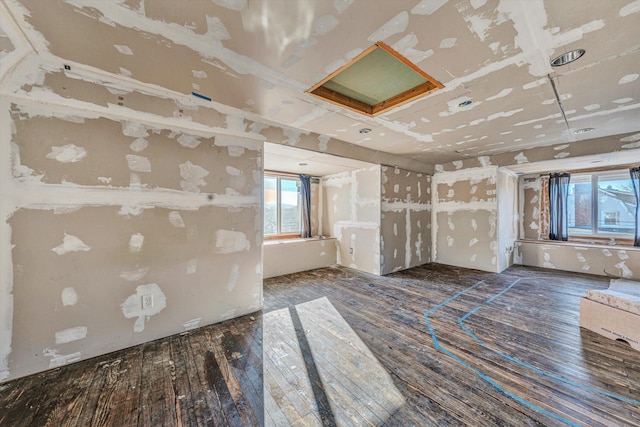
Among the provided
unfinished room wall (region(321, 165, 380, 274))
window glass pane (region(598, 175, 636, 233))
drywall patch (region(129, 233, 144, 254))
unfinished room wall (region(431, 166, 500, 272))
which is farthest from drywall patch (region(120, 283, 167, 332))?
window glass pane (region(598, 175, 636, 233))

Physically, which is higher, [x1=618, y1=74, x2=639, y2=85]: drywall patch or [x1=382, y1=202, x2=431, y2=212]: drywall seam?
[x1=618, y1=74, x2=639, y2=85]: drywall patch

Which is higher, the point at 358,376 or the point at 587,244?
the point at 587,244

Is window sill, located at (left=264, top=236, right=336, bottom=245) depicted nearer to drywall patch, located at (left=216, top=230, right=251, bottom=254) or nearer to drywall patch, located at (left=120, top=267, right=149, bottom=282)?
drywall patch, located at (left=216, top=230, right=251, bottom=254)

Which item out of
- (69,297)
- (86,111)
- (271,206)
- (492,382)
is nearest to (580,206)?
(492,382)

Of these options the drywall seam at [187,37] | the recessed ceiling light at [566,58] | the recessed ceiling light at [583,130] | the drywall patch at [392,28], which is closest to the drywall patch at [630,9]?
the recessed ceiling light at [566,58]

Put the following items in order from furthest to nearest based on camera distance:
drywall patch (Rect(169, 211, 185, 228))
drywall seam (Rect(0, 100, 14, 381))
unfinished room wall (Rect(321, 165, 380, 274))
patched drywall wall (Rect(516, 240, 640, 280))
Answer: unfinished room wall (Rect(321, 165, 380, 274))
patched drywall wall (Rect(516, 240, 640, 280))
drywall patch (Rect(169, 211, 185, 228))
drywall seam (Rect(0, 100, 14, 381))

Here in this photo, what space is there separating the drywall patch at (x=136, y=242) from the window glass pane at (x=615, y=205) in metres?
8.95

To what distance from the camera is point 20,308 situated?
75.7 inches

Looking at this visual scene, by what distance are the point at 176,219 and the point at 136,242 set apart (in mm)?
418

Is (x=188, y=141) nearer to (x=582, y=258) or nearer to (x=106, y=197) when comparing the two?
(x=106, y=197)

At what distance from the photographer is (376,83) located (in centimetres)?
234

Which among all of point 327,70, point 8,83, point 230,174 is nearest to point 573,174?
point 327,70

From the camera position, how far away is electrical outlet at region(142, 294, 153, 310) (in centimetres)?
241

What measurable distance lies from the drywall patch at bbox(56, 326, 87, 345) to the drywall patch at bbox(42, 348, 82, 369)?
76mm
